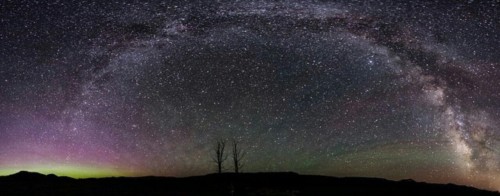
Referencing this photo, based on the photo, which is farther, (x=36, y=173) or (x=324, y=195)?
(x=36, y=173)

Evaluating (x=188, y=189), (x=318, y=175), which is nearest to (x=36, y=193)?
(x=188, y=189)

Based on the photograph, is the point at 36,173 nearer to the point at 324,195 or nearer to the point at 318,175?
the point at 318,175

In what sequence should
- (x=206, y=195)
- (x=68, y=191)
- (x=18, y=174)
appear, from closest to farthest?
(x=206, y=195), (x=68, y=191), (x=18, y=174)

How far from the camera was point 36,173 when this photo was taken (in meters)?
72.0

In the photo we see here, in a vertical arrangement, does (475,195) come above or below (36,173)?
below

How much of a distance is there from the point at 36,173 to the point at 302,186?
5269 cm

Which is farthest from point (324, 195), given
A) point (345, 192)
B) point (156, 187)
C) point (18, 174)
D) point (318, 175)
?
point (18, 174)

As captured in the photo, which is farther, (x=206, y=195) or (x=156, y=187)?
(x=156, y=187)

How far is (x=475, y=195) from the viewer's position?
41438 mm

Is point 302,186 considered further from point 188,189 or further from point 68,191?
point 68,191

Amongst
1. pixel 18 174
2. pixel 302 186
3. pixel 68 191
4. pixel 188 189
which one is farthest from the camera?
pixel 18 174

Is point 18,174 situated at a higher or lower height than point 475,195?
higher

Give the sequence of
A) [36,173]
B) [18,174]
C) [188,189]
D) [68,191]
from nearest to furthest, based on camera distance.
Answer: [68,191] < [188,189] < [18,174] < [36,173]

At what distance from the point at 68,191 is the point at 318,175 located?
125 feet
